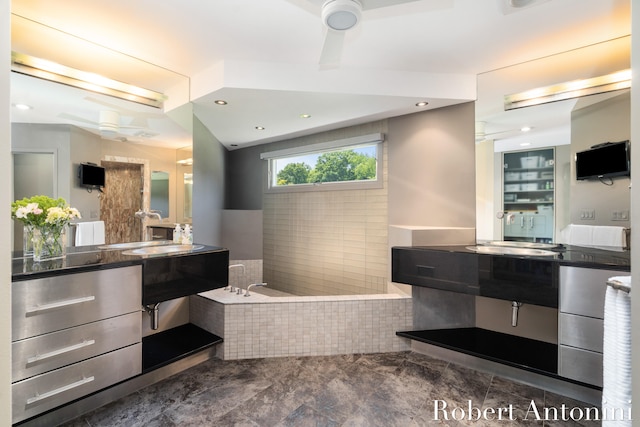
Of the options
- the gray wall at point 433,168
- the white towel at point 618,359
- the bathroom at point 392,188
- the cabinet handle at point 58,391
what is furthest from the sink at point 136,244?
the white towel at point 618,359

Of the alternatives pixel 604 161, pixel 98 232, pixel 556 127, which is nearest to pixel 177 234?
pixel 98 232

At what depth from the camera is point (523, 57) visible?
234 centimetres

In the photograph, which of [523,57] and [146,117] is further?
[146,117]

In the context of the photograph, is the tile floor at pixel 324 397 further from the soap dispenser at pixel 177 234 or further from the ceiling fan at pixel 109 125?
the ceiling fan at pixel 109 125

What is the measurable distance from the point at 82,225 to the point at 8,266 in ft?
5.43

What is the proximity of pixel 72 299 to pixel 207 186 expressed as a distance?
200 centimetres

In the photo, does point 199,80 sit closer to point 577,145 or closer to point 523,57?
point 523,57

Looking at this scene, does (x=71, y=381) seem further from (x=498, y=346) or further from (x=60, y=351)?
(x=498, y=346)

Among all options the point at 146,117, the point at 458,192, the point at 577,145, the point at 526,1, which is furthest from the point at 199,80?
the point at 577,145

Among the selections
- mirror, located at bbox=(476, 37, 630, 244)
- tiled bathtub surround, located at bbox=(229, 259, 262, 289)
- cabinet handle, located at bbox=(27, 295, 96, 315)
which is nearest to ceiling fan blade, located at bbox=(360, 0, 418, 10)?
mirror, located at bbox=(476, 37, 630, 244)

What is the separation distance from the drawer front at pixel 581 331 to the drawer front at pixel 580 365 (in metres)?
0.04

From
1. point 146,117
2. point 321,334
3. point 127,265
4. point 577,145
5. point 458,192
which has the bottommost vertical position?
point 321,334

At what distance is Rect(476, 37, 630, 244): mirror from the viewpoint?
7.08ft

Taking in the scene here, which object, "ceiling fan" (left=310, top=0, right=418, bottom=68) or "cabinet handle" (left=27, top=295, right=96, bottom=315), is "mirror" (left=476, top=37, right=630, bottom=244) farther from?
"cabinet handle" (left=27, top=295, right=96, bottom=315)
